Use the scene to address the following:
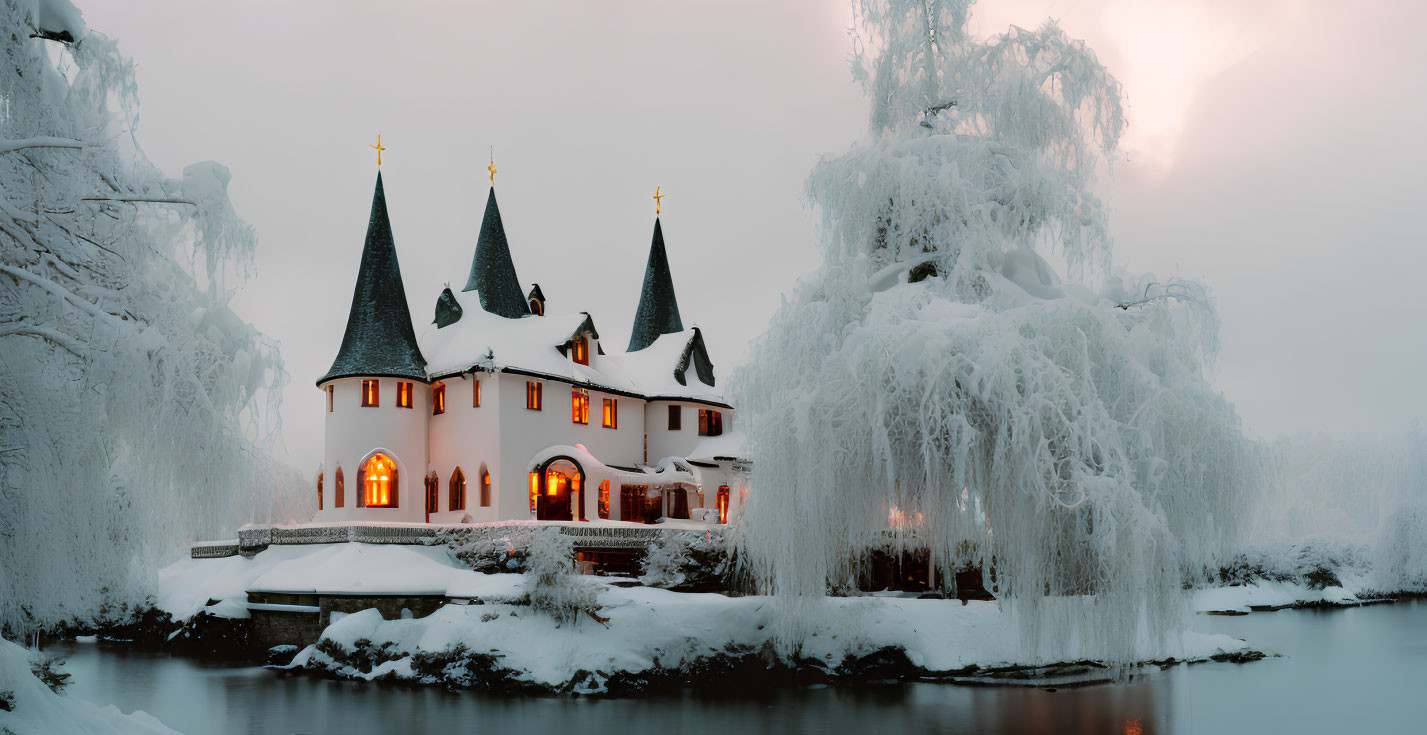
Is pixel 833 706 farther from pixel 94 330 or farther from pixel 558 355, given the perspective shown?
pixel 558 355

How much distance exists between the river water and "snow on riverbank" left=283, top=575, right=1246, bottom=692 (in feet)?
3.82

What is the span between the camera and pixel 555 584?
26.5 metres

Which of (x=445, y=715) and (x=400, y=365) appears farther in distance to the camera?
(x=400, y=365)

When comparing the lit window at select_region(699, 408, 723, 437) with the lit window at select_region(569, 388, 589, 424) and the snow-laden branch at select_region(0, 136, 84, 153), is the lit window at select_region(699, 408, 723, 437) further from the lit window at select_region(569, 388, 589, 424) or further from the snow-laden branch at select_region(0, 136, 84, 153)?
the snow-laden branch at select_region(0, 136, 84, 153)

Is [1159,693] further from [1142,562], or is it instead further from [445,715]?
[445,715]

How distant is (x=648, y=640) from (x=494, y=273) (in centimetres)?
2130

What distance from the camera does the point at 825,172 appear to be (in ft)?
71.2

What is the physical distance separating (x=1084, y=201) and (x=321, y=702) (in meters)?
19.3

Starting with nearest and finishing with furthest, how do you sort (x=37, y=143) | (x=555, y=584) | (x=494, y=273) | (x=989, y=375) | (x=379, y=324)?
(x=37, y=143), (x=989, y=375), (x=555, y=584), (x=379, y=324), (x=494, y=273)

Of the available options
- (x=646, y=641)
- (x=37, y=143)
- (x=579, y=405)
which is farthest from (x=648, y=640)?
(x=37, y=143)

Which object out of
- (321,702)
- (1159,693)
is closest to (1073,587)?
(1159,693)

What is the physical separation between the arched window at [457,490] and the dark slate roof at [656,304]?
1344 centimetres

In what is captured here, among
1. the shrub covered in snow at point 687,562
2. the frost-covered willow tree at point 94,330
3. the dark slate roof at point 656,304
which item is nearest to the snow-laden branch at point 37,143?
the frost-covered willow tree at point 94,330

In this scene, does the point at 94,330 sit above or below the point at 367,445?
above
